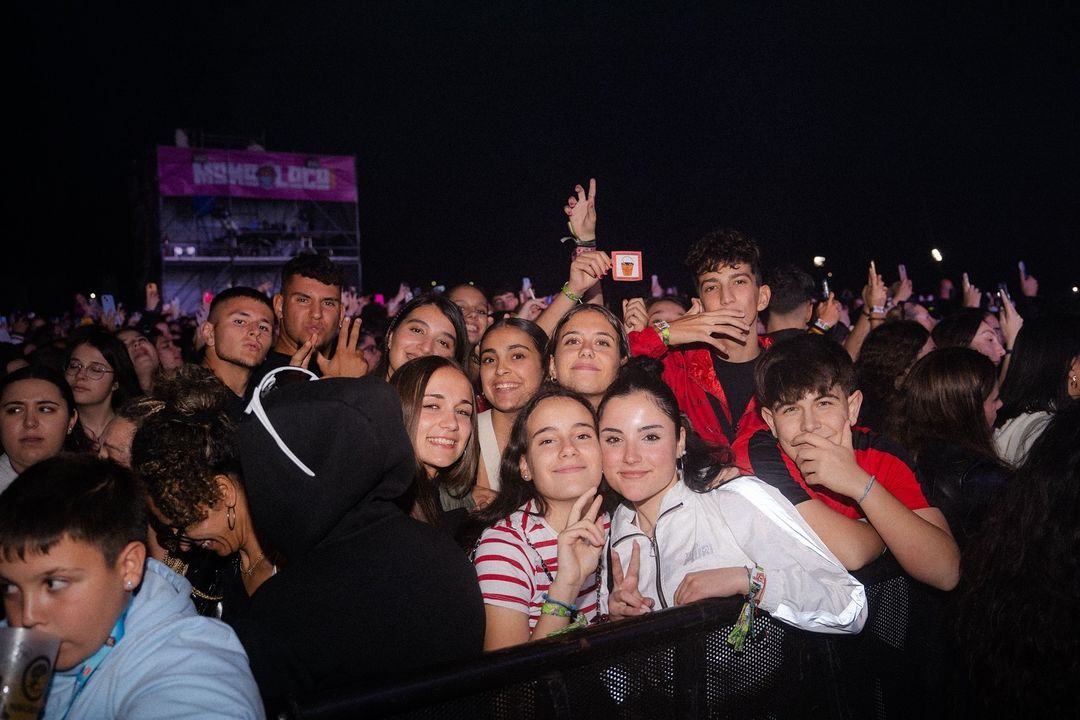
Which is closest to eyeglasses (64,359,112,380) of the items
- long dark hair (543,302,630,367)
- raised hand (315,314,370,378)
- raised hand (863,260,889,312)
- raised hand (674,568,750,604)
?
raised hand (315,314,370,378)

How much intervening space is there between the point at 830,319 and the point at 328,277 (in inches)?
165

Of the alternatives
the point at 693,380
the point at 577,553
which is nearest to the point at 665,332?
the point at 693,380

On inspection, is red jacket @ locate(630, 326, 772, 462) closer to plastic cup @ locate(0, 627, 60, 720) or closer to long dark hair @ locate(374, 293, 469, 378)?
long dark hair @ locate(374, 293, 469, 378)

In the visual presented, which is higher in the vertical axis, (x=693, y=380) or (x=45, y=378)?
(x=45, y=378)

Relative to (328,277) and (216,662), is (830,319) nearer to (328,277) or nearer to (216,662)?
(328,277)

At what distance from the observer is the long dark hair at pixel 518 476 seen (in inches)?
101

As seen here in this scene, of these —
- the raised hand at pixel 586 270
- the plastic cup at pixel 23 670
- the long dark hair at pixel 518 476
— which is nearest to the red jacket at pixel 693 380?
the raised hand at pixel 586 270

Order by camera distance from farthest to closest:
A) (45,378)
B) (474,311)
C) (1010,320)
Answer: (474,311) < (1010,320) < (45,378)

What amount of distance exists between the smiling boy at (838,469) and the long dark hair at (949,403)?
0.67 meters

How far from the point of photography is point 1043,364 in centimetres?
338

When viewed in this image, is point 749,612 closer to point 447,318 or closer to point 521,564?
point 521,564

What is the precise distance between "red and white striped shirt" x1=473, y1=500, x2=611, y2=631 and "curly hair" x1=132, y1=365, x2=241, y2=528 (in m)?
0.85

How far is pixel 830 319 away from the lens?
19.5ft

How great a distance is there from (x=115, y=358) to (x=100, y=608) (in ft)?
11.5
